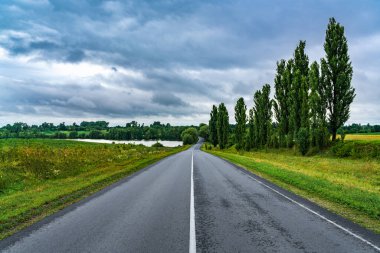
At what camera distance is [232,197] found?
505 inches

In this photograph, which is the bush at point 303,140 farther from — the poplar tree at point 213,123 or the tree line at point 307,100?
the poplar tree at point 213,123

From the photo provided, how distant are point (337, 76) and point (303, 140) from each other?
9.60m

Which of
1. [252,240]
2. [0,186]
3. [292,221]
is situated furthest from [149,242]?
[0,186]

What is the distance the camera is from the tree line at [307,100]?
41.0 meters

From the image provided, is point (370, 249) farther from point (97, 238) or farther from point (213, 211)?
point (97, 238)

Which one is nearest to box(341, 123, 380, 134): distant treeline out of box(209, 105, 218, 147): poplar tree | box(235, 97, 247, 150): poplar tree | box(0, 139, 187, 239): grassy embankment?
box(235, 97, 247, 150): poplar tree

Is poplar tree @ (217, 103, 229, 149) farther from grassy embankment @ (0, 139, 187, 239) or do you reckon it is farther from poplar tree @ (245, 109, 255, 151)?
grassy embankment @ (0, 139, 187, 239)

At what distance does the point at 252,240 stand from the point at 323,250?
1.49 metres

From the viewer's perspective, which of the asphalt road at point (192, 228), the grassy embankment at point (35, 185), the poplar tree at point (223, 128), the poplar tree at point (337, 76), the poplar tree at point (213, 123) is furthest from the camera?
the poplar tree at point (213, 123)

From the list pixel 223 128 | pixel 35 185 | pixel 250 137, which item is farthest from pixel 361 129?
pixel 35 185

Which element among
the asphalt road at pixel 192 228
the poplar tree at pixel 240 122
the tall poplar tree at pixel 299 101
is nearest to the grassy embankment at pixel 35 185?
the asphalt road at pixel 192 228

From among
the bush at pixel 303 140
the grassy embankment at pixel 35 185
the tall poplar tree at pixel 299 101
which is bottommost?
the grassy embankment at pixel 35 185

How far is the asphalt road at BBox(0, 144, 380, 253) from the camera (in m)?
6.71

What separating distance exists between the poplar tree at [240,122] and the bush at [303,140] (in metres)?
24.5
